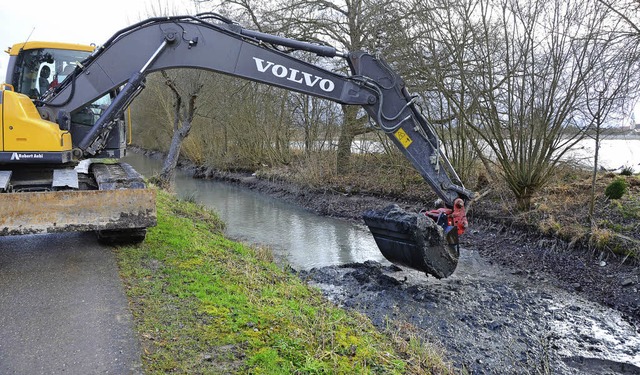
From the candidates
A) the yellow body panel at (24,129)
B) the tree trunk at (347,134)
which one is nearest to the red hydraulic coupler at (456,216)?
the yellow body panel at (24,129)

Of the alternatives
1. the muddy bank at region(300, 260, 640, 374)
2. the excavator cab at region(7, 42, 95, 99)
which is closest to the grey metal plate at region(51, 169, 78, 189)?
the excavator cab at region(7, 42, 95, 99)

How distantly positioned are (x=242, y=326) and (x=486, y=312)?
352 cm

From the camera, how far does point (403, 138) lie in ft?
22.4

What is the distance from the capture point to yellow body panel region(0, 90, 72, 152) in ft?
19.2

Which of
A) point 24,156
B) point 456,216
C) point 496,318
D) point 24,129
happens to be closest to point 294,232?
point 456,216

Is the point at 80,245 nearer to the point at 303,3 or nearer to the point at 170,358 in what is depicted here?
the point at 170,358

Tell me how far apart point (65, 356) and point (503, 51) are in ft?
32.3

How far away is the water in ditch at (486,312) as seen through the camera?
511 centimetres

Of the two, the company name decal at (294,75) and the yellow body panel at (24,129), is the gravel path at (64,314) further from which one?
the company name decal at (294,75)

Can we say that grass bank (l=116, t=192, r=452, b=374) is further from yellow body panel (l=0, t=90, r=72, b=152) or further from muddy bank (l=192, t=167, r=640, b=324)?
muddy bank (l=192, t=167, r=640, b=324)

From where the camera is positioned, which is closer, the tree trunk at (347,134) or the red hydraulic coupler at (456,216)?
the red hydraulic coupler at (456,216)

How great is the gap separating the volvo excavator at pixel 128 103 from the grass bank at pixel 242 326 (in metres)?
0.87

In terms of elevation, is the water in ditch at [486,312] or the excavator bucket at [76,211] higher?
the excavator bucket at [76,211]

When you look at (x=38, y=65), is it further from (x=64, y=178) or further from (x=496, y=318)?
(x=496, y=318)
